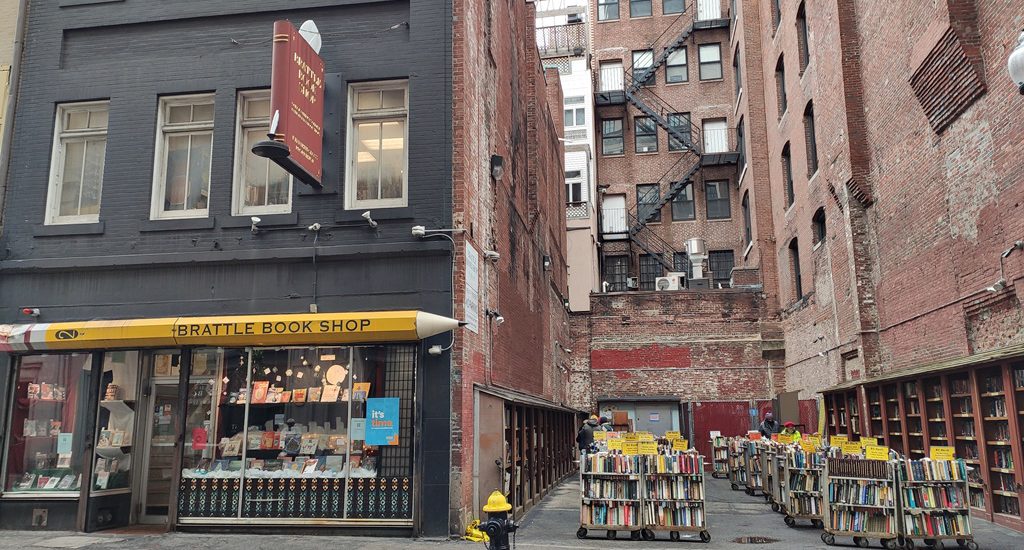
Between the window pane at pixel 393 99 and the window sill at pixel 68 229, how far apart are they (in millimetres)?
5085

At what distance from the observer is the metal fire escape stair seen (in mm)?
36750

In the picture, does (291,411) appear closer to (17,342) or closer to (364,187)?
(364,187)

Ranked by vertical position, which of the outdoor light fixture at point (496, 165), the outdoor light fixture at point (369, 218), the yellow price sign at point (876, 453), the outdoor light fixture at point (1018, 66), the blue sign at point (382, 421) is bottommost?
the yellow price sign at point (876, 453)

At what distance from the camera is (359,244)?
38.0 feet

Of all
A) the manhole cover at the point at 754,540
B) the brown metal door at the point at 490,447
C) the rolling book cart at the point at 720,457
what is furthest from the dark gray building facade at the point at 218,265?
the rolling book cart at the point at 720,457

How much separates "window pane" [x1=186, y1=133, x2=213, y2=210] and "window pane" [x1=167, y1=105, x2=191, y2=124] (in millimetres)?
407

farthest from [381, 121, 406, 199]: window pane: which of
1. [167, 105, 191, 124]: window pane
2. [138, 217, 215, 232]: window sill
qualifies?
[167, 105, 191, 124]: window pane

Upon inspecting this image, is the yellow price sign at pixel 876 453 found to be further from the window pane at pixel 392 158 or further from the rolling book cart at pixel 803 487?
the window pane at pixel 392 158

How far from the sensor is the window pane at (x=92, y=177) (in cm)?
1281

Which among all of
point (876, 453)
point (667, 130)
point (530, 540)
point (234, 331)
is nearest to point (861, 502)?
point (876, 453)

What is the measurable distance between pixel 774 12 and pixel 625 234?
12917 mm

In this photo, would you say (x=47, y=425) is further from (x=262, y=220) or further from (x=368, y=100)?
(x=368, y=100)

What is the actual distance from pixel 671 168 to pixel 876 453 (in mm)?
28173

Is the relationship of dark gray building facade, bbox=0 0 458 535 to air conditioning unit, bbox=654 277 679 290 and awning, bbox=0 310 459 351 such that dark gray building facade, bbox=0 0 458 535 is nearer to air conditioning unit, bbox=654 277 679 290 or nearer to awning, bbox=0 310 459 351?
awning, bbox=0 310 459 351
